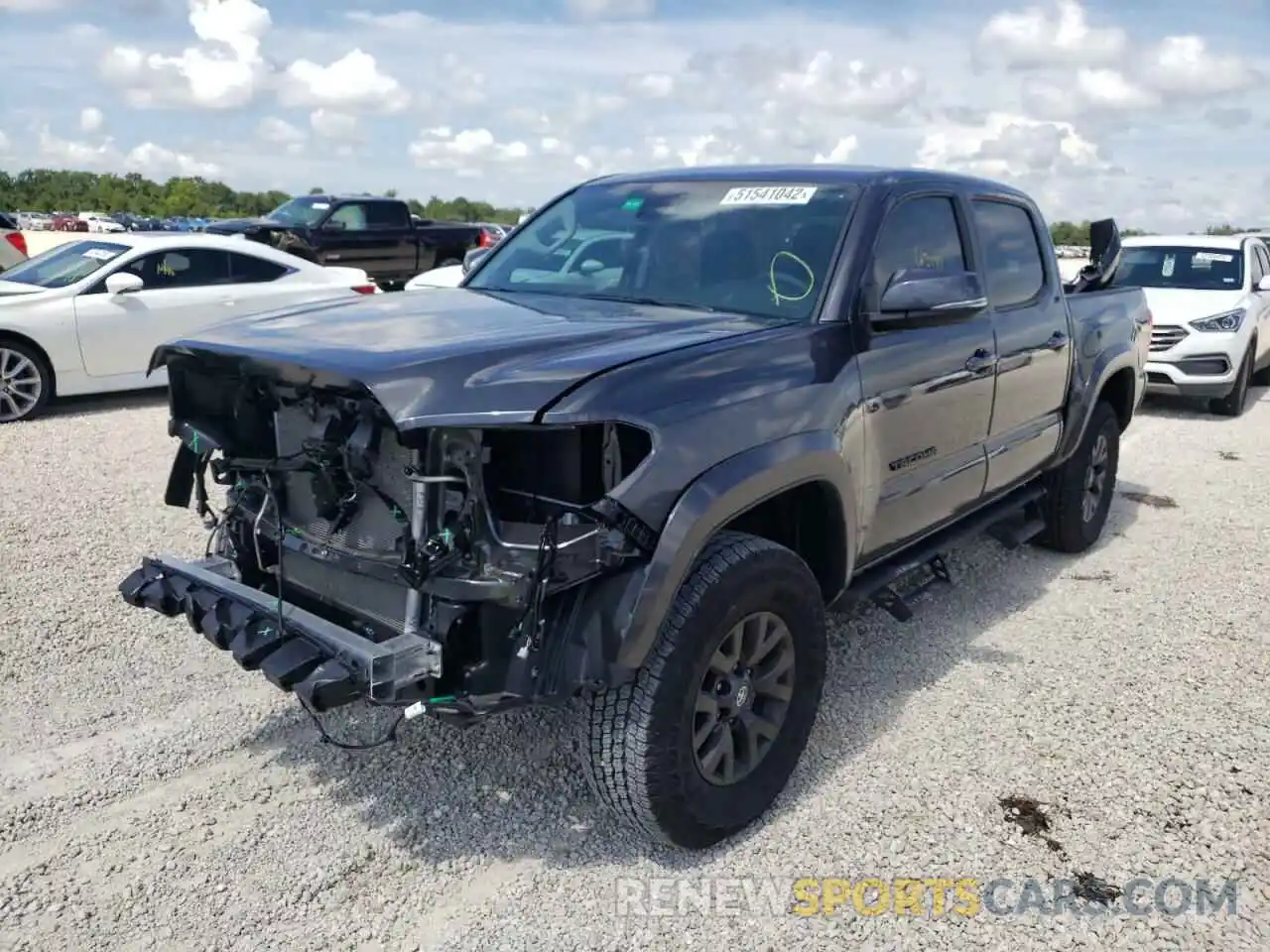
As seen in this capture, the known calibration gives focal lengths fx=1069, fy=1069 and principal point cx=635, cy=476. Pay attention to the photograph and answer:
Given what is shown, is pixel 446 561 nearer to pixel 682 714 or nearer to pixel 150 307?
pixel 682 714

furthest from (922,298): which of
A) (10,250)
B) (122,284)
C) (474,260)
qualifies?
(10,250)

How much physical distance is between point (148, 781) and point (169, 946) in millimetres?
863

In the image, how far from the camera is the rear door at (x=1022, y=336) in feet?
15.1

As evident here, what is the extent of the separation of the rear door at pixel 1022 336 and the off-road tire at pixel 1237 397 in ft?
21.8

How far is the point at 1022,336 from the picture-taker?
15.4 feet

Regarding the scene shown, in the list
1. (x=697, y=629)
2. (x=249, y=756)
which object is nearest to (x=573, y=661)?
(x=697, y=629)

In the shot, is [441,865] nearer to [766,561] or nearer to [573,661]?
[573,661]

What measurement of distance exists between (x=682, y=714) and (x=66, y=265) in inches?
341

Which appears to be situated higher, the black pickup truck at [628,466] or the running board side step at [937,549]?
the black pickup truck at [628,466]

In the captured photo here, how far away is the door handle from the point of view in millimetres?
4238

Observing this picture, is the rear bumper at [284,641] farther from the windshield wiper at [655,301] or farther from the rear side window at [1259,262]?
the rear side window at [1259,262]

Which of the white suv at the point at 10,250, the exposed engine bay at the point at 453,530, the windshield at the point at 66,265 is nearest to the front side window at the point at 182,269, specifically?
the windshield at the point at 66,265

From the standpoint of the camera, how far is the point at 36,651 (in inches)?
171

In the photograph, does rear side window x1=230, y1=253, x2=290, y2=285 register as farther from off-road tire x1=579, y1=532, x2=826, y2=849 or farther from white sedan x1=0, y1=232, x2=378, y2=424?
off-road tire x1=579, y1=532, x2=826, y2=849
